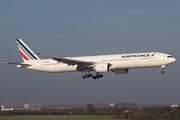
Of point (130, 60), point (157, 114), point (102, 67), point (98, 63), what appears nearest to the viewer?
point (157, 114)

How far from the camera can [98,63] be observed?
5009 cm

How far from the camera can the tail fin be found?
58.2m

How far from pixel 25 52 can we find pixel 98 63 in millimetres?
18794

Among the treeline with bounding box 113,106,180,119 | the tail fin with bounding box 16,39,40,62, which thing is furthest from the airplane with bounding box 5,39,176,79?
the treeline with bounding box 113,106,180,119

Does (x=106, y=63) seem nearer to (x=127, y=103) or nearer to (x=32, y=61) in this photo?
(x=32, y=61)

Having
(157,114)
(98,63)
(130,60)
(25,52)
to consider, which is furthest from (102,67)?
(25,52)

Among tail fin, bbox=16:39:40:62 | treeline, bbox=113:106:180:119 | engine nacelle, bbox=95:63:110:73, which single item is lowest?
treeline, bbox=113:106:180:119

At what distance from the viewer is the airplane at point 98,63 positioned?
4691 cm

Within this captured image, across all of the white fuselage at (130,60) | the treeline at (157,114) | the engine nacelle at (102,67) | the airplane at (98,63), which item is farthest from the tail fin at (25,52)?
the treeline at (157,114)

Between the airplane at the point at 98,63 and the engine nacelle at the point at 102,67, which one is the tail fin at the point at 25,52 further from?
the engine nacelle at the point at 102,67

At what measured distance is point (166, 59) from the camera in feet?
152

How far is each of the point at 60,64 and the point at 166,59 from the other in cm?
2092

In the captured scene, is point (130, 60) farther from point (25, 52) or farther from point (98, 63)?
point (25, 52)

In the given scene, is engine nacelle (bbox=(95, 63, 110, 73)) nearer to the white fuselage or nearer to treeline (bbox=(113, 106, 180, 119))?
the white fuselage
